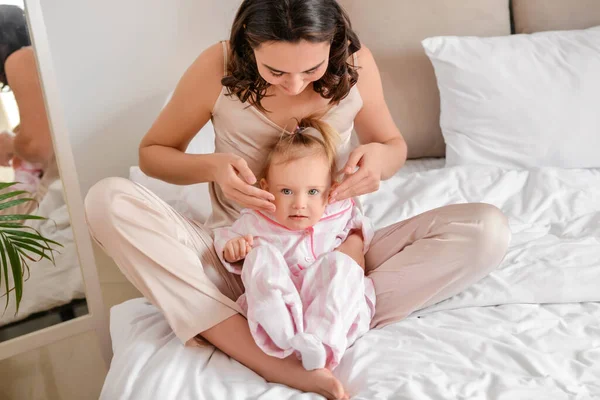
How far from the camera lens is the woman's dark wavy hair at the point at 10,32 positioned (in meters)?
1.61

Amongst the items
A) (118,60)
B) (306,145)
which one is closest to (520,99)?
(306,145)

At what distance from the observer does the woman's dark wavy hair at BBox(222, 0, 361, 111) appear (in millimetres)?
1205

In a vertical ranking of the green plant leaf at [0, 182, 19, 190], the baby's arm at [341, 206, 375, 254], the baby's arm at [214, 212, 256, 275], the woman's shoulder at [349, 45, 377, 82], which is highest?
Result: the woman's shoulder at [349, 45, 377, 82]

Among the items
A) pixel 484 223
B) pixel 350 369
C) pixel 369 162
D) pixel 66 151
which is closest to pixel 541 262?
pixel 484 223

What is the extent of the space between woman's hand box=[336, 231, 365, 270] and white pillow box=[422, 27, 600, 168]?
2.20 ft

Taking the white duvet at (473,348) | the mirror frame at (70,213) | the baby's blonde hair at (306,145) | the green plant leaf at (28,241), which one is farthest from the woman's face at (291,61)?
the green plant leaf at (28,241)

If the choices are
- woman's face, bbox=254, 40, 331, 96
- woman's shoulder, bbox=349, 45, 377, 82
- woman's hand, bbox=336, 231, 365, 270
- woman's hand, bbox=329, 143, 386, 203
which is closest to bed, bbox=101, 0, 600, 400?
woman's hand, bbox=336, 231, 365, 270

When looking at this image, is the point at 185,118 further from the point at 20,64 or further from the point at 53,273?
the point at 53,273

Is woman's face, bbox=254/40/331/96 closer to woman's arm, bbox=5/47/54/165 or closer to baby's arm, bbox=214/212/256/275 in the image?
baby's arm, bbox=214/212/256/275

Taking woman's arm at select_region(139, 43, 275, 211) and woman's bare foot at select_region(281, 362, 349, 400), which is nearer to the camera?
woman's bare foot at select_region(281, 362, 349, 400)

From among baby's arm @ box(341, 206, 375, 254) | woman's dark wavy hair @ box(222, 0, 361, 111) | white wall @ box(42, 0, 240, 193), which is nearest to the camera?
woman's dark wavy hair @ box(222, 0, 361, 111)

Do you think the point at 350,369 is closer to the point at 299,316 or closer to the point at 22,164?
the point at 299,316

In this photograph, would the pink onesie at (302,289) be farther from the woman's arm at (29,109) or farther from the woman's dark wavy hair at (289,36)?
the woman's arm at (29,109)

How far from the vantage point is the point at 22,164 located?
1.66m
